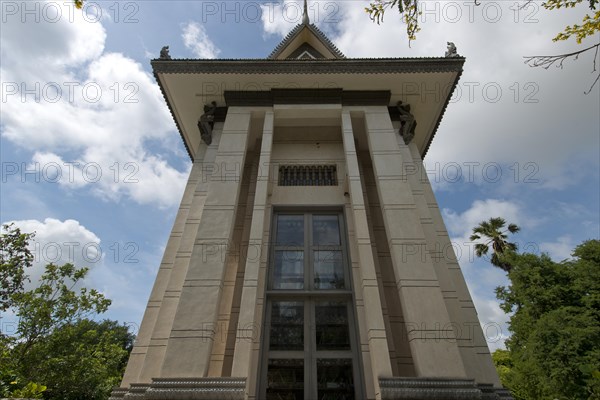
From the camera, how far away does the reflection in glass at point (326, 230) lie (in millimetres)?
→ 9347

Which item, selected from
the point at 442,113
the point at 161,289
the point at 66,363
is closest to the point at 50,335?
the point at 66,363

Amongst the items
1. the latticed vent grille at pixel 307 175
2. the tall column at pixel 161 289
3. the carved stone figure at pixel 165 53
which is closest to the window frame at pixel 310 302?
the latticed vent grille at pixel 307 175

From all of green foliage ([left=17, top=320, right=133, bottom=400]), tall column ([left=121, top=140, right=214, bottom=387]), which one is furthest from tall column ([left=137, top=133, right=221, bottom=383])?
green foliage ([left=17, top=320, right=133, bottom=400])

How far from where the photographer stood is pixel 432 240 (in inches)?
330

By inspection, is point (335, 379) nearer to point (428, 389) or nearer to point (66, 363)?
point (428, 389)

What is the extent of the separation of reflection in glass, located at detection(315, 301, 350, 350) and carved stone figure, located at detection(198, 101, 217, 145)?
605 centimetres

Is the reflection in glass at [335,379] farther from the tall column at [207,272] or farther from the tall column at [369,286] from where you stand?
the tall column at [207,272]

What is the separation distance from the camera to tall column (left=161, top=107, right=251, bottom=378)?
21.0 feet

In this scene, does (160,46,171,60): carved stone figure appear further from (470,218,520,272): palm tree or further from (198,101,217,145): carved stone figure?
(470,218,520,272): palm tree

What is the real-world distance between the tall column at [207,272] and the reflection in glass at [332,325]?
97.2 inches

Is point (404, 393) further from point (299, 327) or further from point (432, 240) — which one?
point (432, 240)

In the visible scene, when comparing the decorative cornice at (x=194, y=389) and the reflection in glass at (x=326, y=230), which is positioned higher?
the reflection in glass at (x=326, y=230)

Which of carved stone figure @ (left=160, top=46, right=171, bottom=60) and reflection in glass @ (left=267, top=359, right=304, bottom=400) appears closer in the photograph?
reflection in glass @ (left=267, top=359, right=304, bottom=400)

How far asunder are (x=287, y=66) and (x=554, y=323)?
2001 centimetres
